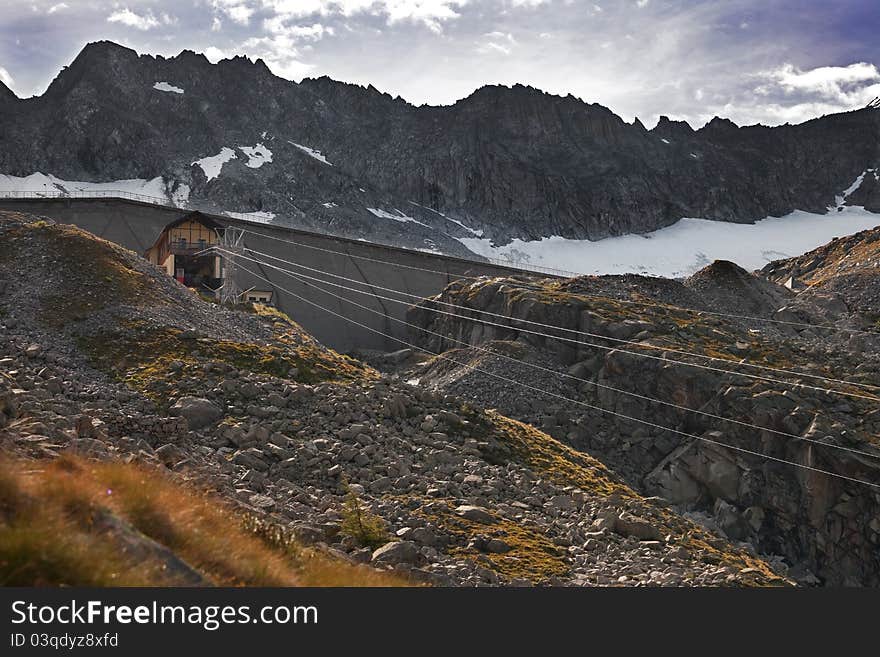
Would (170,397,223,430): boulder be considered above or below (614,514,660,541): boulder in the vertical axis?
above

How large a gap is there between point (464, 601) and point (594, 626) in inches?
61.0

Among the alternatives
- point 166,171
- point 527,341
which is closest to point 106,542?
point 527,341

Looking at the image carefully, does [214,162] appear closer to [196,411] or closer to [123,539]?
[196,411]

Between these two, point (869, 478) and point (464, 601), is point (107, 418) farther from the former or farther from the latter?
point (869, 478)

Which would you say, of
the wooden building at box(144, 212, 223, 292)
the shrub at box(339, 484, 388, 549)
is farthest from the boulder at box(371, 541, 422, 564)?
the wooden building at box(144, 212, 223, 292)

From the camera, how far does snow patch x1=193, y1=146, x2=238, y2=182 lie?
187 metres

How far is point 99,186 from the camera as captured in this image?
18475 centimetres

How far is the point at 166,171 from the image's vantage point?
190250 mm

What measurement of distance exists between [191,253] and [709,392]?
124 feet

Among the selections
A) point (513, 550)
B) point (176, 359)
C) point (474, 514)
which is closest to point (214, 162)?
point (176, 359)

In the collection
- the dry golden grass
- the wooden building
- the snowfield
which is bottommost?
the dry golden grass

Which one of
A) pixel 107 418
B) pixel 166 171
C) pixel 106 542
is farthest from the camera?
pixel 166 171

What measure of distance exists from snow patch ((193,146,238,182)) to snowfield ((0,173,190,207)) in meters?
6.65

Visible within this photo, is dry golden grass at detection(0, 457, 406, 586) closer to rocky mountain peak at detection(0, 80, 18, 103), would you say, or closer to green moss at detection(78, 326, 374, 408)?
green moss at detection(78, 326, 374, 408)
